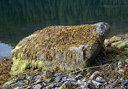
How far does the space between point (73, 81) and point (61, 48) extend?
6.40 feet

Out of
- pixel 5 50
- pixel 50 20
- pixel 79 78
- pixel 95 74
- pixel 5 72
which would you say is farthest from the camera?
pixel 50 20

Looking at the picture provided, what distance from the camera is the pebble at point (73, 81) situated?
544cm

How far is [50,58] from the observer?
739 cm

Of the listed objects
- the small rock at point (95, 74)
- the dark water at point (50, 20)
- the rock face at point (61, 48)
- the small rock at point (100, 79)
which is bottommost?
the small rock at point (100, 79)

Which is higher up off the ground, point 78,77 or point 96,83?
point 78,77

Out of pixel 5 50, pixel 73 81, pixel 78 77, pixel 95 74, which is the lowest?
pixel 73 81

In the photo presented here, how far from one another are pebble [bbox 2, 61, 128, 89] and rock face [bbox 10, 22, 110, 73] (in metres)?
0.67

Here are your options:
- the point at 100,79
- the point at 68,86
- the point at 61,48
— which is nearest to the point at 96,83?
the point at 100,79

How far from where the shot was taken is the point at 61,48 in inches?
289

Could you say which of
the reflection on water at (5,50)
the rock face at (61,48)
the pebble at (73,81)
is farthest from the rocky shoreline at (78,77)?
the reflection on water at (5,50)

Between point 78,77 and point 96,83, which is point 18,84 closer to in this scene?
point 78,77

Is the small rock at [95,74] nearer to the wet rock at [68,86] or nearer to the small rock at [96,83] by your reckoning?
the small rock at [96,83]

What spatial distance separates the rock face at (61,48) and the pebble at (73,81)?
669 mm

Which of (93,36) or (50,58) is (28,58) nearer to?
(50,58)
